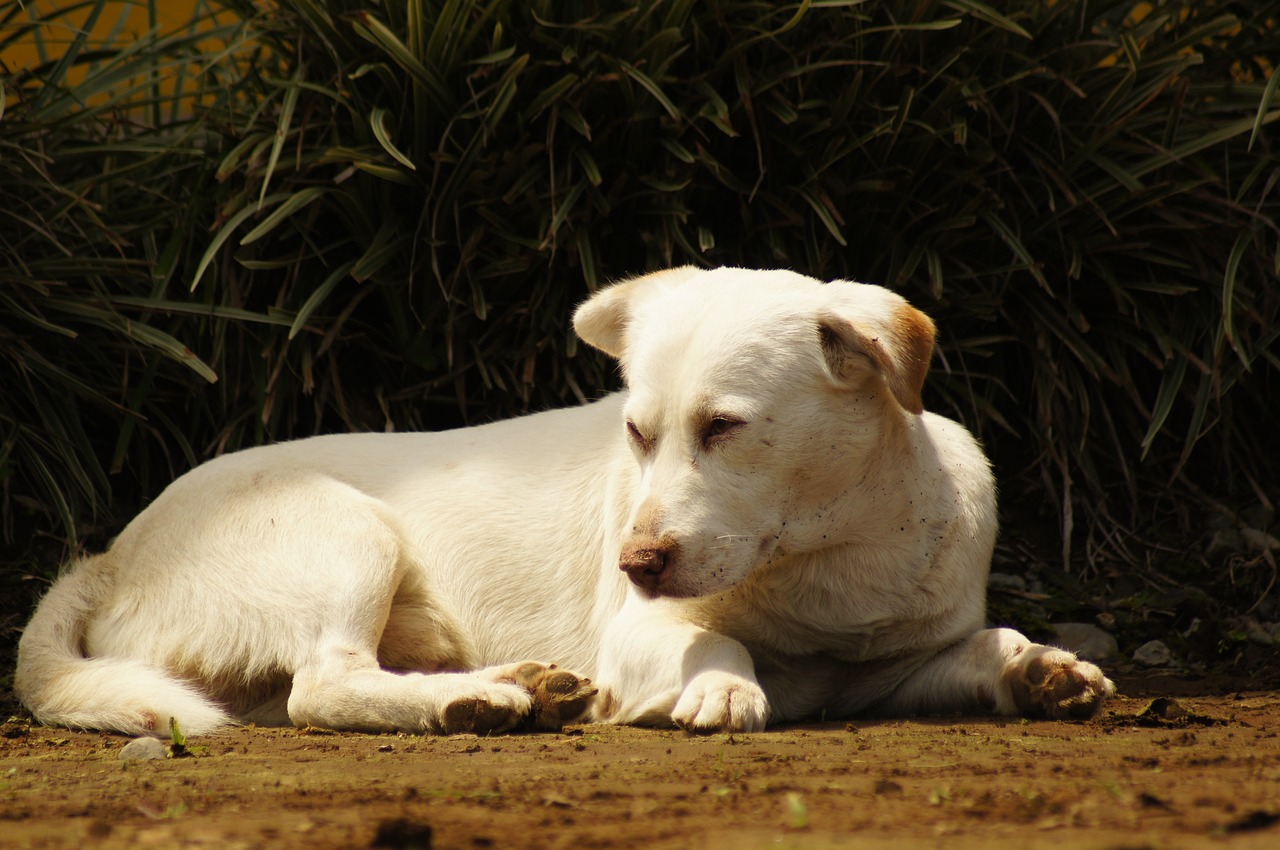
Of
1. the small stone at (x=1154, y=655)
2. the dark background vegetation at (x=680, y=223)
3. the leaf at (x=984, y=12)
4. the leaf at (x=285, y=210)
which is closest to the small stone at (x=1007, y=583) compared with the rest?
the dark background vegetation at (x=680, y=223)

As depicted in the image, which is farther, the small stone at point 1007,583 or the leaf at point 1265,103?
the small stone at point 1007,583

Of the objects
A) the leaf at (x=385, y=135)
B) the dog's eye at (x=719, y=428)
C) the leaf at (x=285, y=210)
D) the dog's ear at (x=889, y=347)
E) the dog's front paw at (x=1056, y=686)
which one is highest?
the leaf at (x=385, y=135)

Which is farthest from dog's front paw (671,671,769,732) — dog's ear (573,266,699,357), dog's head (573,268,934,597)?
dog's ear (573,266,699,357)

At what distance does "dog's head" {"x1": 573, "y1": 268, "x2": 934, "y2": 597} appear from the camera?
3.05m

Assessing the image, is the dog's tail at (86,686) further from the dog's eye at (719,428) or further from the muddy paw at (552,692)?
the dog's eye at (719,428)

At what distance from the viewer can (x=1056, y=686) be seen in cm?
319

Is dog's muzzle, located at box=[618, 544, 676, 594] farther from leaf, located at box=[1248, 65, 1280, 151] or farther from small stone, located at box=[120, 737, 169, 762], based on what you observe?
leaf, located at box=[1248, 65, 1280, 151]

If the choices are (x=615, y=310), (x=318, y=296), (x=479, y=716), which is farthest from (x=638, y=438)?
(x=318, y=296)

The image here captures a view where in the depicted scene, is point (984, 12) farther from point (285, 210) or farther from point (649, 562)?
point (649, 562)

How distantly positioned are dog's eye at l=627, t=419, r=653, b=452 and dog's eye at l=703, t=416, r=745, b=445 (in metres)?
0.18

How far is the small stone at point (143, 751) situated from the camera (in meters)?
2.88

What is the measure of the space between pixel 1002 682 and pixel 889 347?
0.96 m

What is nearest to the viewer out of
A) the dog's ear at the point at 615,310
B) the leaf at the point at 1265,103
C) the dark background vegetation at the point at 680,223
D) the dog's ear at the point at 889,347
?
the dog's ear at the point at 889,347

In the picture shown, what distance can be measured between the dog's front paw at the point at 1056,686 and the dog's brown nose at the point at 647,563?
40.1 inches
